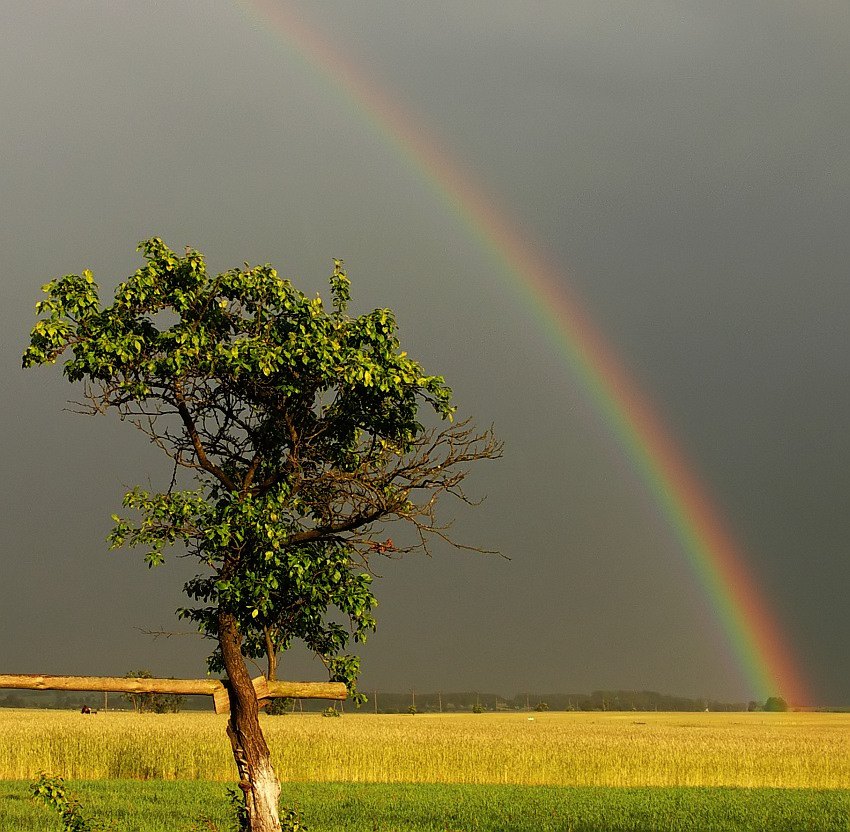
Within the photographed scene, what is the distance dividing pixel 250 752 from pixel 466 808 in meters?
14.9

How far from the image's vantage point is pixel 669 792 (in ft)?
104

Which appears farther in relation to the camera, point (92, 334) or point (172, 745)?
point (172, 745)

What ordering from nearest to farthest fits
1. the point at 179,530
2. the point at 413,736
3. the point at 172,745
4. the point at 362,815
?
the point at 179,530
the point at 362,815
the point at 172,745
the point at 413,736

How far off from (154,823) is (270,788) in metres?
10.4

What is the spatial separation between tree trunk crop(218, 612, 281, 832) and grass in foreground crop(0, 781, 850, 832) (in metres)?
8.63

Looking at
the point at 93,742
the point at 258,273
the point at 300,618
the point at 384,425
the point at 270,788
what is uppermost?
the point at 258,273

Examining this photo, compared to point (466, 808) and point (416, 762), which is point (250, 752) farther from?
point (416, 762)

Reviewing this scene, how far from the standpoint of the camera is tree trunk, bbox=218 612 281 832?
44.2 ft

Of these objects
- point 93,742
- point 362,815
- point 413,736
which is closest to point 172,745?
point 93,742

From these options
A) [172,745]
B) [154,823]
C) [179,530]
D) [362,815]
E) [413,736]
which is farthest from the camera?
[413,736]

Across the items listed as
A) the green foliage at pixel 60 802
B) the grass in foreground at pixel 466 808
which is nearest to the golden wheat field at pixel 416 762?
the grass in foreground at pixel 466 808

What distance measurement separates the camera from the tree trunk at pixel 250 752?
13.5 m

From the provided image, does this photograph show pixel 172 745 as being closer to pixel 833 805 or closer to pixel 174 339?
pixel 833 805

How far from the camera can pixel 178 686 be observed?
13477mm
